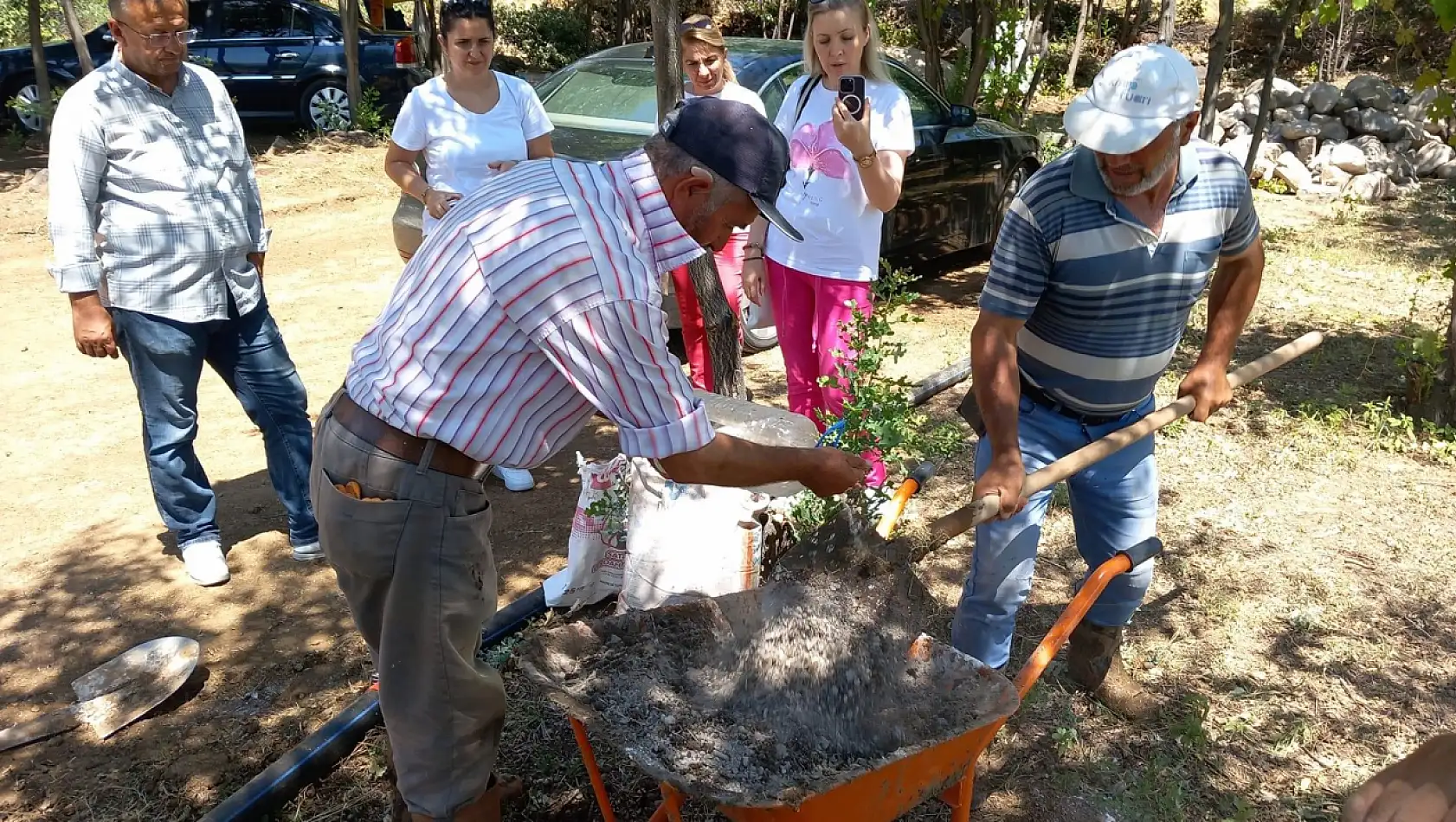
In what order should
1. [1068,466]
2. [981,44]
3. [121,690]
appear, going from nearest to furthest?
[1068,466] → [121,690] → [981,44]

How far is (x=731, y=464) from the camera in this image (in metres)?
2.07

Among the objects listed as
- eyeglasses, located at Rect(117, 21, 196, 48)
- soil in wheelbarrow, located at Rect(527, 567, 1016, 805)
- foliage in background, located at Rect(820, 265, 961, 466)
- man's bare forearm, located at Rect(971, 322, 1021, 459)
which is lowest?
soil in wheelbarrow, located at Rect(527, 567, 1016, 805)

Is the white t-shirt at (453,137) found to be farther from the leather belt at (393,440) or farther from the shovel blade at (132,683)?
the leather belt at (393,440)

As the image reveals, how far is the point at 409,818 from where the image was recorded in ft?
8.23

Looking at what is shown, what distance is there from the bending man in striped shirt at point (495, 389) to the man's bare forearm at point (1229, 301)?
1279 mm

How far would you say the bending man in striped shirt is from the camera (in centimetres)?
189

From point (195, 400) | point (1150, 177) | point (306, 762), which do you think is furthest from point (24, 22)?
point (1150, 177)

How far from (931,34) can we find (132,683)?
9.14 metres

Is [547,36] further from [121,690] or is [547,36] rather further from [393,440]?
[393,440]

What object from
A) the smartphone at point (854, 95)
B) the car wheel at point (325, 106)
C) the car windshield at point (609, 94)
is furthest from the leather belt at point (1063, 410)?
the car wheel at point (325, 106)

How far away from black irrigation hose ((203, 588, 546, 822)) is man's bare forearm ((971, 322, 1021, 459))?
1.42 metres

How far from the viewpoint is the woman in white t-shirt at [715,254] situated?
425cm

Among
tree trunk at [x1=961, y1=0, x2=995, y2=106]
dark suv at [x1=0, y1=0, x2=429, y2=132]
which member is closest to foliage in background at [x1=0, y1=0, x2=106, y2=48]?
dark suv at [x1=0, y1=0, x2=429, y2=132]

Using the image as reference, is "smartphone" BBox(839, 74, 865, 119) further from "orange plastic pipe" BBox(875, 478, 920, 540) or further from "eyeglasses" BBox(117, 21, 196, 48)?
"eyeglasses" BBox(117, 21, 196, 48)
